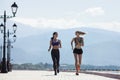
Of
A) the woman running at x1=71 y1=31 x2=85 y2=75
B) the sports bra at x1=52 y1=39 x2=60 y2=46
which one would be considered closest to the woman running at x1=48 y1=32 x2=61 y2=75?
the sports bra at x1=52 y1=39 x2=60 y2=46

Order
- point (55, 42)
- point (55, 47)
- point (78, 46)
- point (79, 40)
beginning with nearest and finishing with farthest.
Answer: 1. point (79, 40)
2. point (78, 46)
3. point (55, 42)
4. point (55, 47)

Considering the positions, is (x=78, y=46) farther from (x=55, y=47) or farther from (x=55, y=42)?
(x=55, y=47)

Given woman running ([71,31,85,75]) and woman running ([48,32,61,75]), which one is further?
woman running ([48,32,61,75])

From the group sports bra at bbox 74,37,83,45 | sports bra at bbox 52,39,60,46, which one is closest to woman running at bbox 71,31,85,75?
sports bra at bbox 74,37,83,45

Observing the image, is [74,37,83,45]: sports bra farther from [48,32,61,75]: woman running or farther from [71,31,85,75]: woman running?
[48,32,61,75]: woman running

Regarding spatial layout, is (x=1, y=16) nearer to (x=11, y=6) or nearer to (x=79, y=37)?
(x=11, y=6)

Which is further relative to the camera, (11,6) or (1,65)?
(1,65)

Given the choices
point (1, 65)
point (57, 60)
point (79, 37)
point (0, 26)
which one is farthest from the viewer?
point (0, 26)

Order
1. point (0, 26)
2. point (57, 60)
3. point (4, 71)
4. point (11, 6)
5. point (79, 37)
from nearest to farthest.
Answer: point (79, 37) → point (57, 60) → point (11, 6) → point (4, 71) → point (0, 26)

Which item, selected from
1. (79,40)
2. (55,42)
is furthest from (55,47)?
(79,40)

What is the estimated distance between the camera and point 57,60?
2253 centimetres

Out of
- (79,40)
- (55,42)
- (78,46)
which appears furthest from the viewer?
(55,42)

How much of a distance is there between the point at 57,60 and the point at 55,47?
70 cm

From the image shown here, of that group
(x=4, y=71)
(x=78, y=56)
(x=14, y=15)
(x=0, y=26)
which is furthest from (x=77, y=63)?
(x=0, y=26)
